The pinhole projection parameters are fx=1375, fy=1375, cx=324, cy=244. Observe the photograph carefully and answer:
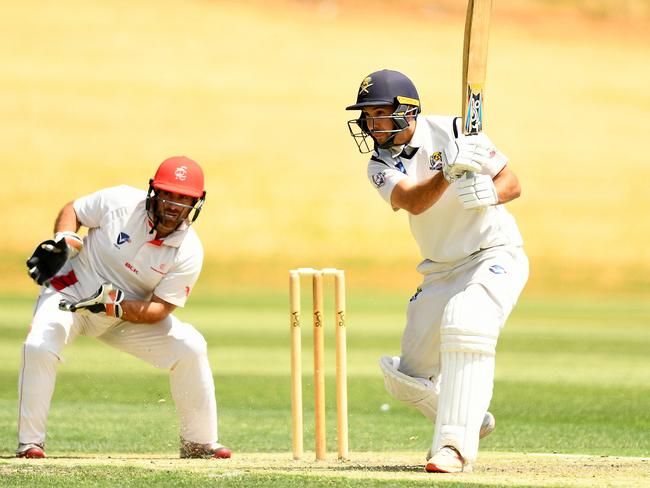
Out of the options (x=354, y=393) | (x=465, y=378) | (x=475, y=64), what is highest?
(x=475, y=64)

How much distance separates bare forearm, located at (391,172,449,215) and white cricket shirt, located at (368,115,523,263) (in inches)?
4.2

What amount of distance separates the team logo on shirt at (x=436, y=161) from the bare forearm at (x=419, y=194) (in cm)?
19

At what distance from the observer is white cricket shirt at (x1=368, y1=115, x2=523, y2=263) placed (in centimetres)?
508

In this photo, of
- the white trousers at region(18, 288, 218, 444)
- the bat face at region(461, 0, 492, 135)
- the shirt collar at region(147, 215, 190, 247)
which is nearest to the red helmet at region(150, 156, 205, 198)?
the shirt collar at region(147, 215, 190, 247)

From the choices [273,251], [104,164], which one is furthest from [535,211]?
[104,164]

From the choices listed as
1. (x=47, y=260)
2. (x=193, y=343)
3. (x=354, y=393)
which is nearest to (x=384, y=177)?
(x=193, y=343)

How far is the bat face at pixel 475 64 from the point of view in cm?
498

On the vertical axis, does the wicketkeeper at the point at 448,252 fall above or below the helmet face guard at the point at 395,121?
below

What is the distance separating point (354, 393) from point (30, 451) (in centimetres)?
380

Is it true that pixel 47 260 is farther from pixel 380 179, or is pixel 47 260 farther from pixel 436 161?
pixel 436 161

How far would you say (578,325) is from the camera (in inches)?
559

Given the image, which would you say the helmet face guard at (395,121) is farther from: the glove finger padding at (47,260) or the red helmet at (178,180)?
the glove finger padding at (47,260)

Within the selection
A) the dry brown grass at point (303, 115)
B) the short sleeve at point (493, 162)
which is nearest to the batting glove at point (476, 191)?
the short sleeve at point (493, 162)

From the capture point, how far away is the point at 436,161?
507 cm
